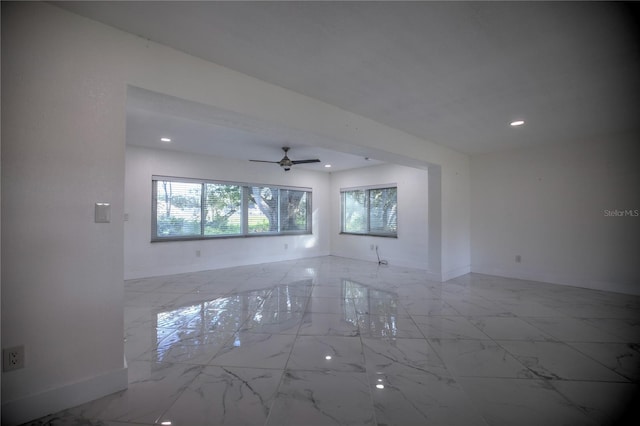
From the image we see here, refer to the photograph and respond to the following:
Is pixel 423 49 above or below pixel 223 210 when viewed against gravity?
above

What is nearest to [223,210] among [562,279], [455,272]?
[455,272]

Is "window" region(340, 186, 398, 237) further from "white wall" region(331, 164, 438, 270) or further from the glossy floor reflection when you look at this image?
the glossy floor reflection

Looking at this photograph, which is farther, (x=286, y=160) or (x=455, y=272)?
(x=455, y=272)

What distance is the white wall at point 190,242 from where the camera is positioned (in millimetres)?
4922

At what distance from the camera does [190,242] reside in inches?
216

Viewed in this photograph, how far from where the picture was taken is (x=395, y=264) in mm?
6316

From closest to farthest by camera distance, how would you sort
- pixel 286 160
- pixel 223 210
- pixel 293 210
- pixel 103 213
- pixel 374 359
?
1. pixel 103 213
2. pixel 374 359
3. pixel 286 160
4. pixel 223 210
5. pixel 293 210

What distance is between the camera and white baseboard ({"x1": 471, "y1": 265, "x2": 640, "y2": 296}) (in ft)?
13.0

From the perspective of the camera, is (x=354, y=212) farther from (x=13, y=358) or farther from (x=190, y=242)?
(x=13, y=358)

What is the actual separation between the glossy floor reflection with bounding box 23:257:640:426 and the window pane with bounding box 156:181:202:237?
63.9 inches

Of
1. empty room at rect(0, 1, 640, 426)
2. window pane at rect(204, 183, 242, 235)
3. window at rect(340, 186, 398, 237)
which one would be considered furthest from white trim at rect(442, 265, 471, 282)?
window pane at rect(204, 183, 242, 235)

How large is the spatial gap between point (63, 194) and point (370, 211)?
19.9 feet

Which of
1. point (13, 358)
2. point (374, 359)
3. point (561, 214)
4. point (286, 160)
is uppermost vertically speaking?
point (286, 160)

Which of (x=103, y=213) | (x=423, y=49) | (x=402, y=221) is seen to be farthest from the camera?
(x=402, y=221)
